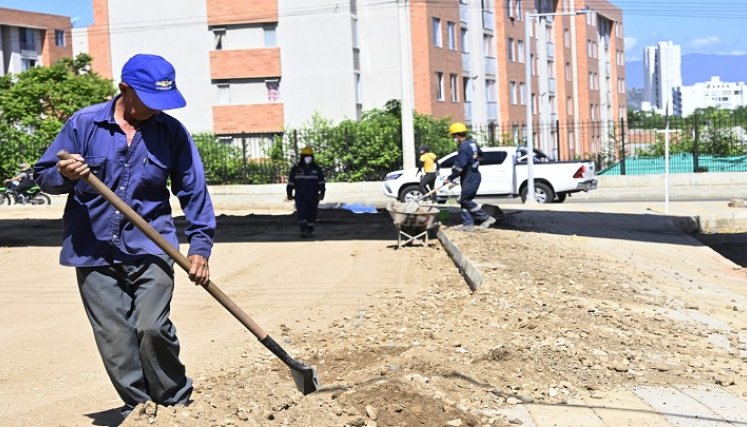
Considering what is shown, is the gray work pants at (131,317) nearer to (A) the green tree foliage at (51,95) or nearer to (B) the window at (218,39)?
(A) the green tree foliage at (51,95)

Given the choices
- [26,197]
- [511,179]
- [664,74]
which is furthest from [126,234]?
[26,197]

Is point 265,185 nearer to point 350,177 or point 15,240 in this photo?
point 350,177

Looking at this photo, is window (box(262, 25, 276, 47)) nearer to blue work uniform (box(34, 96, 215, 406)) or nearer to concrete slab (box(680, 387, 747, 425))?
concrete slab (box(680, 387, 747, 425))

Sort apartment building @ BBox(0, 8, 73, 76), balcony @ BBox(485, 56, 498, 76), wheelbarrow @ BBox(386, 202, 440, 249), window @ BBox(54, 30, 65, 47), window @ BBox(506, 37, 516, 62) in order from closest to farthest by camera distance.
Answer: wheelbarrow @ BBox(386, 202, 440, 249) → balcony @ BBox(485, 56, 498, 76) → window @ BBox(506, 37, 516, 62) → apartment building @ BBox(0, 8, 73, 76) → window @ BBox(54, 30, 65, 47)

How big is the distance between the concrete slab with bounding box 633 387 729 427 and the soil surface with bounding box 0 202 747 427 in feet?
0.72

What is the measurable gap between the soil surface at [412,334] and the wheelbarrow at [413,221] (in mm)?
263

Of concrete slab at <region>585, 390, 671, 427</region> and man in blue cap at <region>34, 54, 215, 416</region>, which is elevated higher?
man in blue cap at <region>34, 54, 215, 416</region>

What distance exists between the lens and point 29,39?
88250 mm

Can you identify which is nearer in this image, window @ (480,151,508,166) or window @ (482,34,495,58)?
window @ (480,151,508,166)

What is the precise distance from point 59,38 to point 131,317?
92932 millimetres

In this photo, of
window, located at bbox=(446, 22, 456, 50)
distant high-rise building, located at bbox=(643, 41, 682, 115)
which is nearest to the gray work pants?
distant high-rise building, located at bbox=(643, 41, 682, 115)

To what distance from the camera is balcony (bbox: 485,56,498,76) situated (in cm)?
6338

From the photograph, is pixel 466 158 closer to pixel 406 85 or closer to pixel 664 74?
pixel 664 74

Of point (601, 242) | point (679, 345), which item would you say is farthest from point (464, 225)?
point (679, 345)
